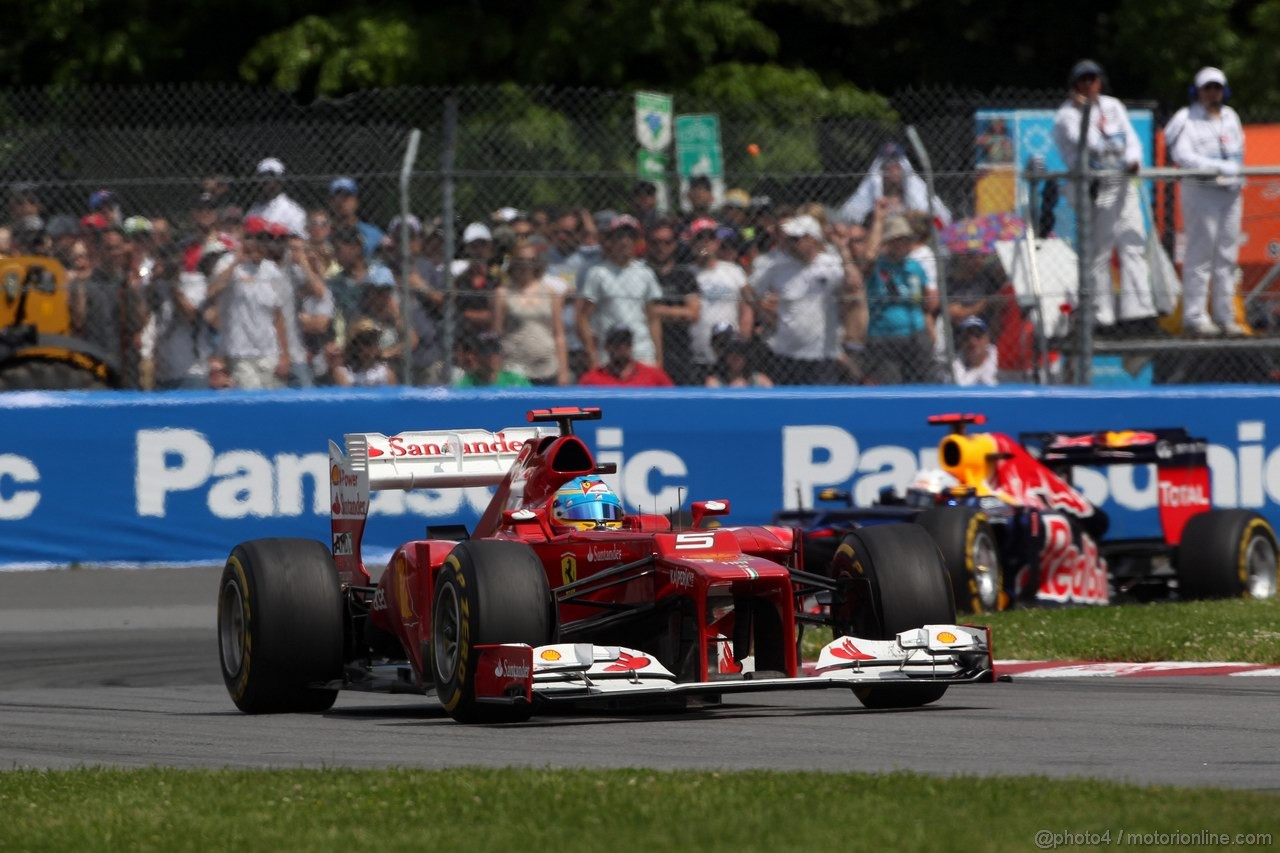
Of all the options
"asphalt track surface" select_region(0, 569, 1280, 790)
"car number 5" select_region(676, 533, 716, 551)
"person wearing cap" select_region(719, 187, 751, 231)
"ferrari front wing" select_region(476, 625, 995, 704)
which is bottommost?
"asphalt track surface" select_region(0, 569, 1280, 790)

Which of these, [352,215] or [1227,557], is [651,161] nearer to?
[352,215]

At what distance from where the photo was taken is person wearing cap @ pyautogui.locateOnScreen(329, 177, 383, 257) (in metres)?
15.1

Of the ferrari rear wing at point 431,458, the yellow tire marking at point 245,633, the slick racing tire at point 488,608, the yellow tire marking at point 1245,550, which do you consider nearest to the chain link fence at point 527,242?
the yellow tire marking at point 1245,550

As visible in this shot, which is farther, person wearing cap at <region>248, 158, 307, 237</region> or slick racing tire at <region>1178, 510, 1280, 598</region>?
person wearing cap at <region>248, 158, 307, 237</region>

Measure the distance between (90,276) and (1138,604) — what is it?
6.99m

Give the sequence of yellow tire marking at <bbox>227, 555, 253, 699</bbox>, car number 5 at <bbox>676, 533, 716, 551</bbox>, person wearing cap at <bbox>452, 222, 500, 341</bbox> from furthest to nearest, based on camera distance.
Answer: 1. person wearing cap at <bbox>452, 222, 500, 341</bbox>
2. yellow tire marking at <bbox>227, 555, 253, 699</bbox>
3. car number 5 at <bbox>676, 533, 716, 551</bbox>

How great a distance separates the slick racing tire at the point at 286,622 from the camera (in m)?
9.70

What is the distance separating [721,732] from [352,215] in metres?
7.43

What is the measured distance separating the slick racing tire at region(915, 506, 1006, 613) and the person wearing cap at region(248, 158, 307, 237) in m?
4.56

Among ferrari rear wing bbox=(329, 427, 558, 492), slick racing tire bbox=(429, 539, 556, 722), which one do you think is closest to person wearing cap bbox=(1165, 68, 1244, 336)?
ferrari rear wing bbox=(329, 427, 558, 492)

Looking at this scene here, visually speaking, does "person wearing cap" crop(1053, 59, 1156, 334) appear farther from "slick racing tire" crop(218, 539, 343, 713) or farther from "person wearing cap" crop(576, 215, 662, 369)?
"slick racing tire" crop(218, 539, 343, 713)

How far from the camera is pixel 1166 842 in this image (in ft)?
18.1

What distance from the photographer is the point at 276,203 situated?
1503 cm

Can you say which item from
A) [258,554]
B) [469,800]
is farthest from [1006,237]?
[469,800]
